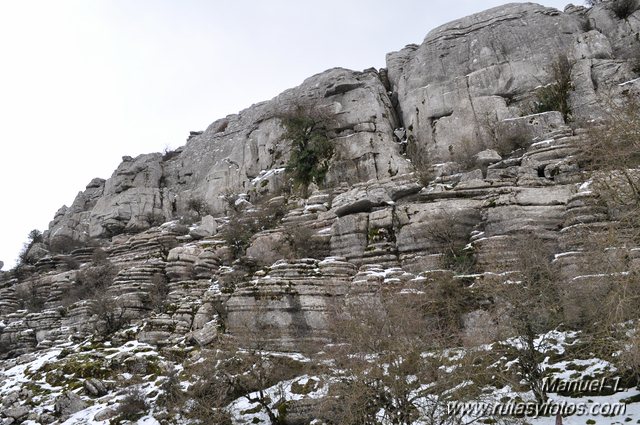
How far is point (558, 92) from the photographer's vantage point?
34938 millimetres

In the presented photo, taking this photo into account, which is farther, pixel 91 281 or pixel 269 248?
pixel 91 281

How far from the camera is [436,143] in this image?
38500mm

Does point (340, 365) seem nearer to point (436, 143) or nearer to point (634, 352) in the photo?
point (634, 352)

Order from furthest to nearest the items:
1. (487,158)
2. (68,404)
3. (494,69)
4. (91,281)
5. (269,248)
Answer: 1. (494,69)
2. (91,281)
3. (487,158)
4. (269,248)
5. (68,404)

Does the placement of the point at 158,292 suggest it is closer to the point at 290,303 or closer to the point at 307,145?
the point at 290,303

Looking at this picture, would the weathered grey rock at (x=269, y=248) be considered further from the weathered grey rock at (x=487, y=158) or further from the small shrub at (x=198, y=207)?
the small shrub at (x=198, y=207)

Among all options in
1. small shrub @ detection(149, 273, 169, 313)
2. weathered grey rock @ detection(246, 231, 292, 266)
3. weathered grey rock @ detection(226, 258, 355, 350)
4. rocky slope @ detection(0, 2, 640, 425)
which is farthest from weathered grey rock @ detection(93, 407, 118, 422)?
weathered grey rock @ detection(246, 231, 292, 266)

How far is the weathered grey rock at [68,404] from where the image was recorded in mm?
19406

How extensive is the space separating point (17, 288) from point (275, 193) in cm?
2329

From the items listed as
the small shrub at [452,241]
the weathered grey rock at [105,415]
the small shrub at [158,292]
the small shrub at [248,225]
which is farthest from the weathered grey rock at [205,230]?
the small shrub at [452,241]

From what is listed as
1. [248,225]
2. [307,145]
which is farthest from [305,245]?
[307,145]

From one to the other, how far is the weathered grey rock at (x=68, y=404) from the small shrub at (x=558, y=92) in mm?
34955

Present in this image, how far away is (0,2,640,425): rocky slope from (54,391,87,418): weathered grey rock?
0.07 meters

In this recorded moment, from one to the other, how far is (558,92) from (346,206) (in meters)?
20.7
